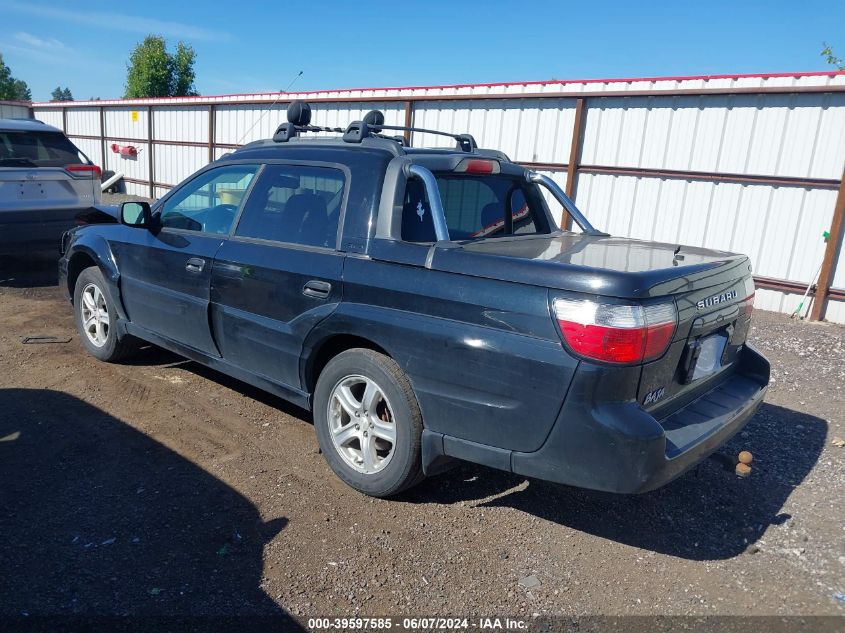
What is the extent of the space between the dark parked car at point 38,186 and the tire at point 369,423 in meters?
6.14

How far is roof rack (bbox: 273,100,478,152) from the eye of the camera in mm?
3977

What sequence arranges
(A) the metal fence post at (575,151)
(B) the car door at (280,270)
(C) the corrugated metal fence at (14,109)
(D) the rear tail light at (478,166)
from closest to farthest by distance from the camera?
(B) the car door at (280,270), (D) the rear tail light at (478,166), (A) the metal fence post at (575,151), (C) the corrugated metal fence at (14,109)

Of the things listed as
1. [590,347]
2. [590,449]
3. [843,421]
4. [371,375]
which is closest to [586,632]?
[590,449]

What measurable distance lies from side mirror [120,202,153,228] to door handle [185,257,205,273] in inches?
26.5

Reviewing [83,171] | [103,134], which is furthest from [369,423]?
[103,134]

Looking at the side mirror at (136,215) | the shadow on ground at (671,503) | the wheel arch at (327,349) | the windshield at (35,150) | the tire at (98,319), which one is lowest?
the shadow on ground at (671,503)

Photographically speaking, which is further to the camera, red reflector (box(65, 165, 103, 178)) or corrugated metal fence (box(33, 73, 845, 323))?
corrugated metal fence (box(33, 73, 845, 323))

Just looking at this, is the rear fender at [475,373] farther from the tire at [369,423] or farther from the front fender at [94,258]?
the front fender at [94,258]

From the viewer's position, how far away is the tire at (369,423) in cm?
331

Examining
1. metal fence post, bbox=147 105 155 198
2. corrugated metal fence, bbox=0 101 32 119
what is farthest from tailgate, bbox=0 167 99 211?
corrugated metal fence, bbox=0 101 32 119

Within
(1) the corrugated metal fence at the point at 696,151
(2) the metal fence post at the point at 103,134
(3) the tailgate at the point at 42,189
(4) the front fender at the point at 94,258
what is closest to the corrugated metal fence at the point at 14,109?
(2) the metal fence post at the point at 103,134

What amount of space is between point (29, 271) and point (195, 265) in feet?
20.5

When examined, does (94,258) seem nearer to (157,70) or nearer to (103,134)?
(103,134)

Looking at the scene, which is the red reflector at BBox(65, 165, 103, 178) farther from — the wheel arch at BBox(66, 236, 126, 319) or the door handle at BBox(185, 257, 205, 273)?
the door handle at BBox(185, 257, 205, 273)
